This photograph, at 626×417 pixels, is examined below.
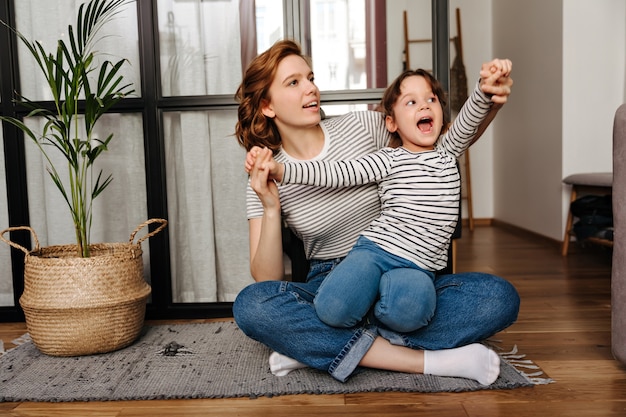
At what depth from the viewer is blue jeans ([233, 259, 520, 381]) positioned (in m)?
1.54

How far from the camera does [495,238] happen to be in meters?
4.42

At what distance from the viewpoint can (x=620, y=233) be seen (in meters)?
1.50

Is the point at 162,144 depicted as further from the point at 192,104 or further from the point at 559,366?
the point at 559,366

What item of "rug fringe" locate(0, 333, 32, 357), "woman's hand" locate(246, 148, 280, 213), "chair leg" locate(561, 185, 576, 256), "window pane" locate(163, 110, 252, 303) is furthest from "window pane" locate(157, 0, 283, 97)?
"chair leg" locate(561, 185, 576, 256)

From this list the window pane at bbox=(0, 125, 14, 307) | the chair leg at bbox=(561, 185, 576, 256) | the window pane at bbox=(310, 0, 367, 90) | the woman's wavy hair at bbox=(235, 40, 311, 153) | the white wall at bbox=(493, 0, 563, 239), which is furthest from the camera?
the white wall at bbox=(493, 0, 563, 239)

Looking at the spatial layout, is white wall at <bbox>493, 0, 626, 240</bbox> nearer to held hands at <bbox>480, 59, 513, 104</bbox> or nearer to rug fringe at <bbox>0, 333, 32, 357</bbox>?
held hands at <bbox>480, 59, 513, 104</bbox>

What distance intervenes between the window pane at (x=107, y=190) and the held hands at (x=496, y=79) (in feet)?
4.42

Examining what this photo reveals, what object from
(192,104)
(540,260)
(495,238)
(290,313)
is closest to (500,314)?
(290,313)

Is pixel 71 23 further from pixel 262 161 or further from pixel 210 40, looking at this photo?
pixel 262 161

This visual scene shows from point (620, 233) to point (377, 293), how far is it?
60 cm

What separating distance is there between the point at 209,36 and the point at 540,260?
2.16 meters

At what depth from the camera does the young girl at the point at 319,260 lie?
1.54 meters

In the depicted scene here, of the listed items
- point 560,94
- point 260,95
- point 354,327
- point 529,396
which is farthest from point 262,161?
point 560,94

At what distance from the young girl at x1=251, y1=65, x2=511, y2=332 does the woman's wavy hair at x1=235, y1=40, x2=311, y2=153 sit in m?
0.28
